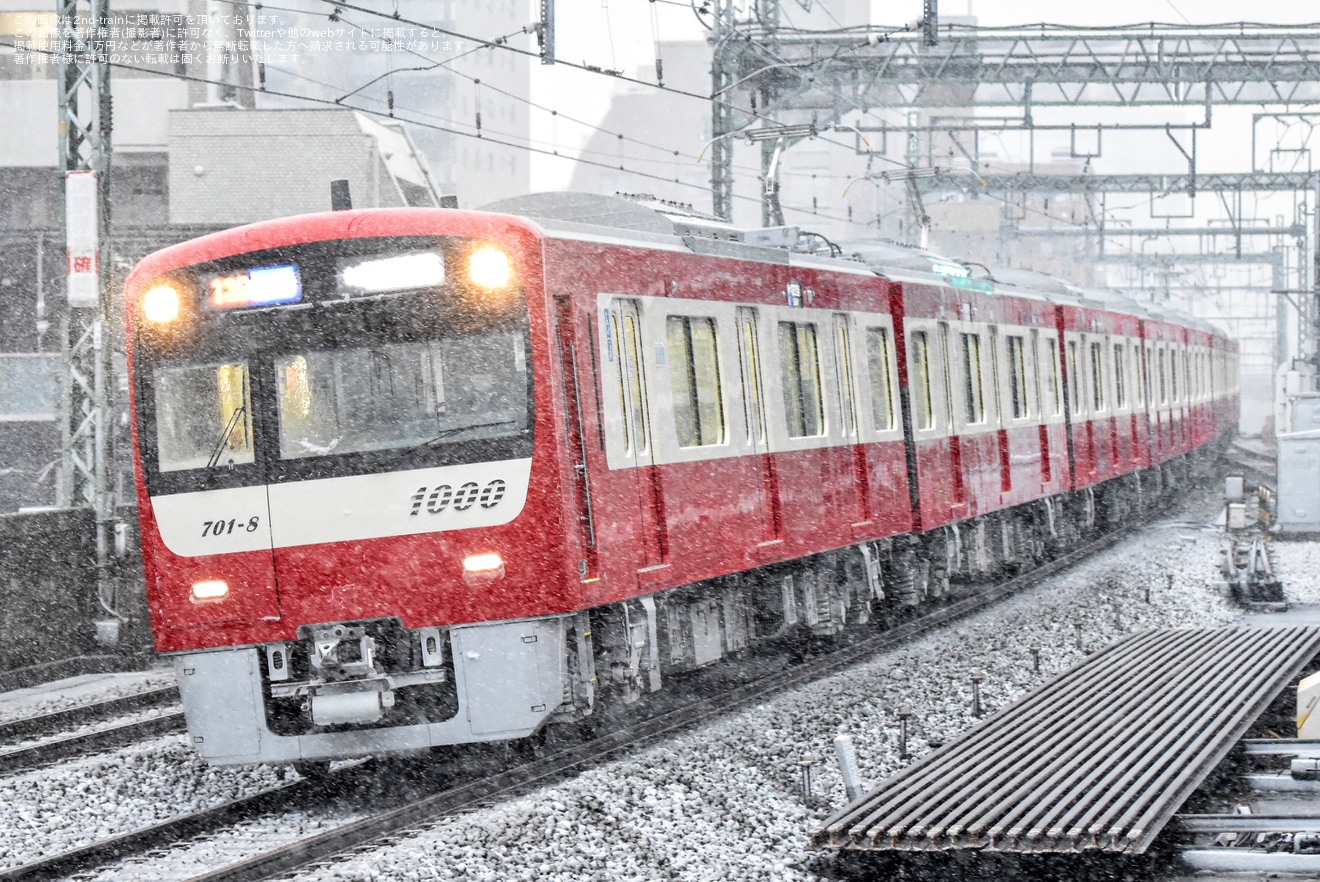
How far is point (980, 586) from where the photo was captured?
1773 centimetres

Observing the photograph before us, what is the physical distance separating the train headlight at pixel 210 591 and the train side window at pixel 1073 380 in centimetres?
1303

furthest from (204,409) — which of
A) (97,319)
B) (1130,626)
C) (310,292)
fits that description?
(1130,626)

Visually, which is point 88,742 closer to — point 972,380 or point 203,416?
point 203,416

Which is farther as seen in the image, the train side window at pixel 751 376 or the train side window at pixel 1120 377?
the train side window at pixel 1120 377

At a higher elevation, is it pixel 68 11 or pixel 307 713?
pixel 68 11

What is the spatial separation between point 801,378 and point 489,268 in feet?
13.0

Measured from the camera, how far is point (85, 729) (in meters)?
10.7

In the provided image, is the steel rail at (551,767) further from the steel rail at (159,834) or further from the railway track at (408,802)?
the steel rail at (159,834)

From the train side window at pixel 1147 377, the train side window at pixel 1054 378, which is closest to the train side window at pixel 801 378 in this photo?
the train side window at pixel 1054 378

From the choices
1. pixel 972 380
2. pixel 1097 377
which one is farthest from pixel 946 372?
pixel 1097 377

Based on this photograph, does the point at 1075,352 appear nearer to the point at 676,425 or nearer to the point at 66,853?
the point at 676,425

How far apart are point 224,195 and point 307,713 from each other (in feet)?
83.0

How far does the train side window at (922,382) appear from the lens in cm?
1402

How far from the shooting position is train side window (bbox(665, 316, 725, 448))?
9.80m
